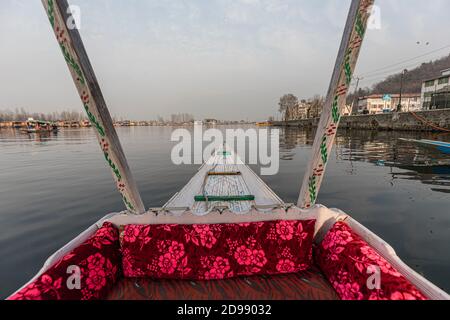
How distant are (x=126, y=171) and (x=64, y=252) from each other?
101 centimetres

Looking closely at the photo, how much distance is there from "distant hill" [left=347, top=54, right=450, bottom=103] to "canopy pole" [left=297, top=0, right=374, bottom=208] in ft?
254

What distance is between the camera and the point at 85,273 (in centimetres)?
183

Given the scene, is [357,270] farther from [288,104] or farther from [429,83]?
[288,104]

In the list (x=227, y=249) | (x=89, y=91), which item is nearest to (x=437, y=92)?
(x=227, y=249)

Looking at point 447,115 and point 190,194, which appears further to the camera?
point 447,115

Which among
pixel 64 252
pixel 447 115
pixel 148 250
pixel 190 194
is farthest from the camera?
pixel 447 115

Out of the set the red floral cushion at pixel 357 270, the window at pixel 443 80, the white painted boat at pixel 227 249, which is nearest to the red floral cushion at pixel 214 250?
the white painted boat at pixel 227 249

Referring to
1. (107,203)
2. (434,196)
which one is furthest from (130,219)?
(434,196)

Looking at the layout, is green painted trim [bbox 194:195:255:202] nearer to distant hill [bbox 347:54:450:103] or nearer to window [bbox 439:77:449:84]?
window [bbox 439:77:449:84]

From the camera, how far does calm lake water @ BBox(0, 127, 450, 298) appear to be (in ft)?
12.4

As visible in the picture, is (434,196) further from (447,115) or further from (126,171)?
(447,115)

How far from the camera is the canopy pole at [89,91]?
173 cm

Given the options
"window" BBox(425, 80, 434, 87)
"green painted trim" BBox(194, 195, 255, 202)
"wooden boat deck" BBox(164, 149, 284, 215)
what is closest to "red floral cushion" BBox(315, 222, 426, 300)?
"wooden boat deck" BBox(164, 149, 284, 215)
